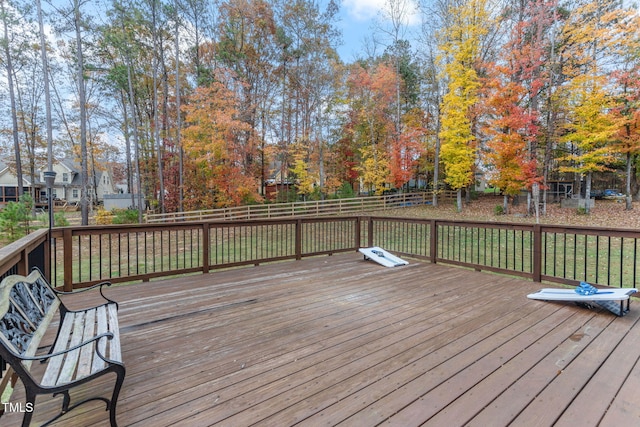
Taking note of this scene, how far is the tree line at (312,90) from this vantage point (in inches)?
446

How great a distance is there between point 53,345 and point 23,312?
237 mm

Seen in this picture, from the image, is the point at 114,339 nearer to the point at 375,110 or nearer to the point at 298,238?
the point at 298,238

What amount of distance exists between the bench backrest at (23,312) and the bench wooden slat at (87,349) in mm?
200

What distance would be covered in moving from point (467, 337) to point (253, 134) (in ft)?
46.1

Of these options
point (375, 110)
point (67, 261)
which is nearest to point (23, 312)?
point (67, 261)

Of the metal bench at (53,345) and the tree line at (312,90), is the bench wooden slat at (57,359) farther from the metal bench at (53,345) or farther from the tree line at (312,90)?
the tree line at (312,90)

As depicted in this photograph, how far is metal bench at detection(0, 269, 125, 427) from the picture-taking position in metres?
1.28

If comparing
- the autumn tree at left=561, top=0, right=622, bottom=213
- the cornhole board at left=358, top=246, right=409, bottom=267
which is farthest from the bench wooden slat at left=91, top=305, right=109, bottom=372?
the autumn tree at left=561, top=0, right=622, bottom=213

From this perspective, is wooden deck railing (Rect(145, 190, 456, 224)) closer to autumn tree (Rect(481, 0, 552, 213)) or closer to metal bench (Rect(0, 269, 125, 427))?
autumn tree (Rect(481, 0, 552, 213))

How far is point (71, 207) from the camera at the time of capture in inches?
994

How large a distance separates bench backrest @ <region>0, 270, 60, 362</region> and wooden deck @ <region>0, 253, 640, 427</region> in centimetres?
41

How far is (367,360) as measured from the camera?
2117 millimetres

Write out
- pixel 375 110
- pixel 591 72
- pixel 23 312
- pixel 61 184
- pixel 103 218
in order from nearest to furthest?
pixel 23 312 → pixel 591 72 → pixel 103 218 → pixel 375 110 → pixel 61 184

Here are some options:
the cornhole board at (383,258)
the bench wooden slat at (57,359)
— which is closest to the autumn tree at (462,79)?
the cornhole board at (383,258)
